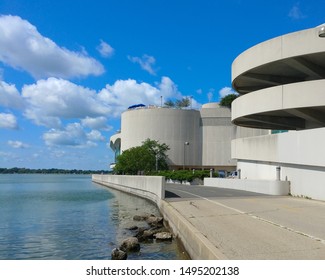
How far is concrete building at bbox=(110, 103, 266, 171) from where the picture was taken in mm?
112312

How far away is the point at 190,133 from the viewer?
4481 inches

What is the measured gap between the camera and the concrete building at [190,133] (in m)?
112

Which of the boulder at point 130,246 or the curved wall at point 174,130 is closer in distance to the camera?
the boulder at point 130,246

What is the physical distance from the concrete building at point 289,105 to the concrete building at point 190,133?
72.8 m

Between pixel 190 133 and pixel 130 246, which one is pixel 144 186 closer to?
pixel 130 246

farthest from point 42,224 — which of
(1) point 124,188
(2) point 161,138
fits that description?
(2) point 161,138

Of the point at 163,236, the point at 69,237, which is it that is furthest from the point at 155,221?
the point at 163,236

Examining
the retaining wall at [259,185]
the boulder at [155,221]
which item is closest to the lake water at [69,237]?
the boulder at [155,221]

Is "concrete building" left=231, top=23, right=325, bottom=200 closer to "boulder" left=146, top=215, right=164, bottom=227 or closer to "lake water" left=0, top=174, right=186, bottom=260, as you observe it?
"boulder" left=146, top=215, right=164, bottom=227

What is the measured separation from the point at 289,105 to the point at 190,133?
83.9 metres

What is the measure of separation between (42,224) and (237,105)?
20770 millimetres

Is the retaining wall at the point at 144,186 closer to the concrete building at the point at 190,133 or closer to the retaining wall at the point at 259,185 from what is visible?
the retaining wall at the point at 259,185

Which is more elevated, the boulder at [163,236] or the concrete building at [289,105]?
the concrete building at [289,105]

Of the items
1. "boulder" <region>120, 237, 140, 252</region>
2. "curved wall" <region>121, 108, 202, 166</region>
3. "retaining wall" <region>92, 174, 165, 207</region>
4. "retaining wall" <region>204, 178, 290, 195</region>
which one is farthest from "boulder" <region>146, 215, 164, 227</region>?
"curved wall" <region>121, 108, 202, 166</region>
